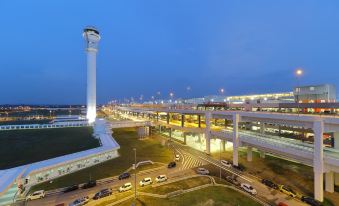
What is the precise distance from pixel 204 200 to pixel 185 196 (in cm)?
314

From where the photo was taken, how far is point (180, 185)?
119ft

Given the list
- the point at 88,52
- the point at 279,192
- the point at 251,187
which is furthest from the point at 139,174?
the point at 88,52

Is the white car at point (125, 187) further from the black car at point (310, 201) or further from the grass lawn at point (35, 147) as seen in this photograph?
the black car at point (310, 201)

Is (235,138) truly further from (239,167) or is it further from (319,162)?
(319,162)

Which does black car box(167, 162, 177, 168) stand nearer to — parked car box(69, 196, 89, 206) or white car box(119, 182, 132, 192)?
white car box(119, 182, 132, 192)

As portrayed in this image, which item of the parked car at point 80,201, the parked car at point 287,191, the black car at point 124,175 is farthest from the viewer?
the black car at point 124,175

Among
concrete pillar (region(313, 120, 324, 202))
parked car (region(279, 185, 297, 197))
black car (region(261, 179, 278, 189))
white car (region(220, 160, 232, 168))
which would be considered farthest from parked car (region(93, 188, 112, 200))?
concrete pillar (region(313, 120, 324, 202))

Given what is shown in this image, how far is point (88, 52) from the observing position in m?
113

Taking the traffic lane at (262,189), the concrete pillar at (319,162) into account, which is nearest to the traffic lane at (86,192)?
the traffic lane at (262,189)

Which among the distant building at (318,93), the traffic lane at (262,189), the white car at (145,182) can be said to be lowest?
the traffic lane at (262,189)

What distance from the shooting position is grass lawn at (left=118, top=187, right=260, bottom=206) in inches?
1182

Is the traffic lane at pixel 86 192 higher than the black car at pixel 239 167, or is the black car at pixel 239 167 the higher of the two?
the black car at pixel 239 167

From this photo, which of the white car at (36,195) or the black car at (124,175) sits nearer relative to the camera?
the white car at (36,195)

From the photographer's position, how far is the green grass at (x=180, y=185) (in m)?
34.2
